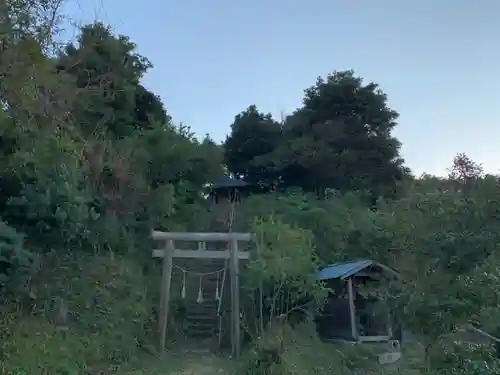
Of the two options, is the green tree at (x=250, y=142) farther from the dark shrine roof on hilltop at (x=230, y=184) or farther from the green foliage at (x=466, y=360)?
the green foliage at (x=466, y=360)

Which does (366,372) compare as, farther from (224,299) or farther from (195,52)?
(195,52)

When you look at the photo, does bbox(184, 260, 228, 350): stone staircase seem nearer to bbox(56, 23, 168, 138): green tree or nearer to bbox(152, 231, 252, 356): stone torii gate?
bbox(152, 231, 252, 356): stone torii gate

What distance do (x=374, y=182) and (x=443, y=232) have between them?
10888mm

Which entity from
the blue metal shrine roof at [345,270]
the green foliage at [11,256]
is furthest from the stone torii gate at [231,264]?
the green foliage at [11,256]

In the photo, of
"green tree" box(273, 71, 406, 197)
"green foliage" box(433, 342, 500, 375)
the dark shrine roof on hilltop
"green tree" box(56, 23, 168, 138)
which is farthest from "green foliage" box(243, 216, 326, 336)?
the dark shrine roof on hilltop

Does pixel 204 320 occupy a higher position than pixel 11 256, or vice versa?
pixel 11 256

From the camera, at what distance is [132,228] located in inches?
431

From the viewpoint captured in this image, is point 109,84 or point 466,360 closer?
point 466,360

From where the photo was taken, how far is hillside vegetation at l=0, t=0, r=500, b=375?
213 inches

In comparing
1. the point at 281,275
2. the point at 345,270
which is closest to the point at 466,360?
the point at 281,275

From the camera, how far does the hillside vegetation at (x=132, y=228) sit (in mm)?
5414

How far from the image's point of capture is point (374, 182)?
16.4 metres

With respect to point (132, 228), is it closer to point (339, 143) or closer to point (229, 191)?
point (339, 143)

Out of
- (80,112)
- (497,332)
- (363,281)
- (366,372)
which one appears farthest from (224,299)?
(497,332)
